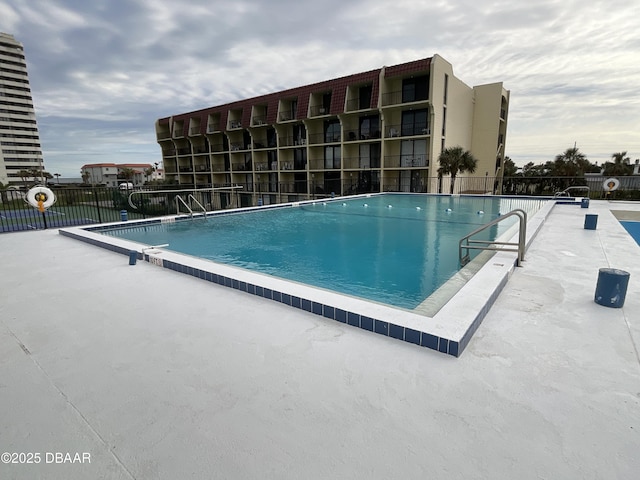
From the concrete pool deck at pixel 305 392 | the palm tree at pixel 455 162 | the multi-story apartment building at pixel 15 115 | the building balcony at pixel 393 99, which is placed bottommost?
the concrete pool deck at pixel 305 392

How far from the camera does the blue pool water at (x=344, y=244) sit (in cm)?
468

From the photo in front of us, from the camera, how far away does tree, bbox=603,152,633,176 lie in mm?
29186

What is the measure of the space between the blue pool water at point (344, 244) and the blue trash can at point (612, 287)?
171cm

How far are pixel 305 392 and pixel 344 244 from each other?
199 inches

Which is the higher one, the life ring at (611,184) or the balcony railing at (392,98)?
the balcony railing at (392,98)

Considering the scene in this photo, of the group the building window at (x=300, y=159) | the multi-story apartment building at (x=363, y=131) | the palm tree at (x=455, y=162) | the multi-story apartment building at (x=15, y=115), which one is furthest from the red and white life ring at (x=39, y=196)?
the multi-story apartment building at (x=15, y=115)

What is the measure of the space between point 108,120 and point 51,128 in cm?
1954

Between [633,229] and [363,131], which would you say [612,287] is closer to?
[633,229]

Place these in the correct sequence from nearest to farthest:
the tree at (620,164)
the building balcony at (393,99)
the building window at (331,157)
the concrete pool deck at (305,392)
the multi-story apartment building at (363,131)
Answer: the concrete pool deck at (305,392) → the multi-story apartment building at (363,131) → the building balcony at (393,99) → the building window at (331,157) → the tree at (620,164)

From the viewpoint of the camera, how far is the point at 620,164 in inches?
1182

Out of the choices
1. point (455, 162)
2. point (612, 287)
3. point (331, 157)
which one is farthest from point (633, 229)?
point (331, 157)

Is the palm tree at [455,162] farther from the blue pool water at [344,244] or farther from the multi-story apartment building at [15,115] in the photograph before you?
the multi-story apartment building at [15,115]

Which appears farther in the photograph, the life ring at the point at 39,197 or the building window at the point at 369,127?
the building window at the point at 369,127

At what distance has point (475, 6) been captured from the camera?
27.7ft
